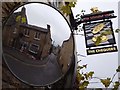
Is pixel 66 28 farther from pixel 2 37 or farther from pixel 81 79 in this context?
pixel 81 79

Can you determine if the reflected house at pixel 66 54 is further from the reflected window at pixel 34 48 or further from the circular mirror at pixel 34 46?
the reflected window at pixel 34 48

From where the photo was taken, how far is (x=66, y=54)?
5.62ft

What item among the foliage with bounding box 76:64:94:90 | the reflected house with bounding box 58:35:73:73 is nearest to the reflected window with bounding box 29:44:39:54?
the reflected house with bounding box 58:35:73:73

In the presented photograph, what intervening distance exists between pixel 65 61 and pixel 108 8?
→ 102 inches

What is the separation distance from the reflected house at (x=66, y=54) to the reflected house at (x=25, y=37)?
132 millimetres

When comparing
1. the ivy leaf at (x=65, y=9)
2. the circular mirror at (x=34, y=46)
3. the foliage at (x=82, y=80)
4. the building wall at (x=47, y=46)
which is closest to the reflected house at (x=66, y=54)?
the circular mirror at (x=34, y=46)

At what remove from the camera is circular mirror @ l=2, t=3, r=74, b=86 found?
1566mm

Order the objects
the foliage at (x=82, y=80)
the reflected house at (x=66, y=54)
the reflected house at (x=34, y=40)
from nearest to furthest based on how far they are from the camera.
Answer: the reflected house at (x=34, y=40) → the reflected house at (x=66, y=54) → the foliage at (x=82, y=80)

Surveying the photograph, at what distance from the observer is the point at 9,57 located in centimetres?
159

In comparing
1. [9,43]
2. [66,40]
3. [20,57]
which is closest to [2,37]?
[9,43]

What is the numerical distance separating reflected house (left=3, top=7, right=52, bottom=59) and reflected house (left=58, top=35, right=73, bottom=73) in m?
0.13

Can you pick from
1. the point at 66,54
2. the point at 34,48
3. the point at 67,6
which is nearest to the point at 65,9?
the point at 67,6

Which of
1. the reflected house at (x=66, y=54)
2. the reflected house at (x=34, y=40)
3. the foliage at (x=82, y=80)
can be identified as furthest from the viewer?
the foliage at (x=82, y=80)

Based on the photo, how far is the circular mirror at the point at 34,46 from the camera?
1.57 metres
